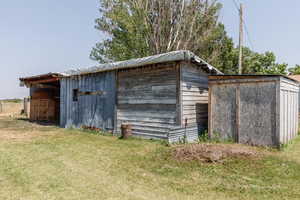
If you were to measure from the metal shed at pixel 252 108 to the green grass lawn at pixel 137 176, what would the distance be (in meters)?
0.86

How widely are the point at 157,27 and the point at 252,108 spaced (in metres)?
13.2

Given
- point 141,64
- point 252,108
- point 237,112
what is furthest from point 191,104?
point 141,64

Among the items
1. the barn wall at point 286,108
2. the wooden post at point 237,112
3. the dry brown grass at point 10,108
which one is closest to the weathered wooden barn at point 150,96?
the wooden post at point 237,112

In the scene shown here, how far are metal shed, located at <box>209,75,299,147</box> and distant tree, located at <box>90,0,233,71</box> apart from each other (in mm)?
11127

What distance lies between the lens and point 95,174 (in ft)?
14.3

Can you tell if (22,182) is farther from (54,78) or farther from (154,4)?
(154,4)

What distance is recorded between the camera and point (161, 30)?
17.6 metres

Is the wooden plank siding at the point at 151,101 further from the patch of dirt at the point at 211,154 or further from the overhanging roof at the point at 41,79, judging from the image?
the overhanging roof at the point at 41,79

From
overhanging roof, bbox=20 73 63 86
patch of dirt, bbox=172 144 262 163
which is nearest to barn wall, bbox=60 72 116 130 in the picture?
overhanging roof, bbox=20 73 63 86

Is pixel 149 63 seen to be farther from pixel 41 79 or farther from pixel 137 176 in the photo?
pixel 41 79

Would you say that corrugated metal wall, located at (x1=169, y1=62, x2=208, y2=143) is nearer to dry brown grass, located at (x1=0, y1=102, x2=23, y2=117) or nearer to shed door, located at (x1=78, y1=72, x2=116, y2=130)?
shed door, located at (x1=78, y1=72, x2=116, y2=130)

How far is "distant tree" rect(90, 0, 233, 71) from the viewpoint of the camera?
17.0 m

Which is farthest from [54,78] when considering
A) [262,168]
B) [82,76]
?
[262,168]

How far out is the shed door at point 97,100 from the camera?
9617 millimetres
